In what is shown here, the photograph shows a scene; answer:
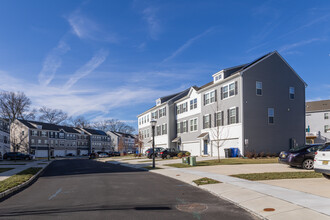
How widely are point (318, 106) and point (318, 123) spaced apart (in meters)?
3.72

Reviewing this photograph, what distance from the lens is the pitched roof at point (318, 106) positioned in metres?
54.6

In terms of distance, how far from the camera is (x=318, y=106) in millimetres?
55875

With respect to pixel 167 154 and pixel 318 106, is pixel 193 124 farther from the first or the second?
pixel 318 106

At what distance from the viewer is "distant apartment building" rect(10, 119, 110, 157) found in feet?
265

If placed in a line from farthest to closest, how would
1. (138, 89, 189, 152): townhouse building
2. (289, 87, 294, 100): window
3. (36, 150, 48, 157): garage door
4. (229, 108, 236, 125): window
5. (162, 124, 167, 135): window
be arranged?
(36, 150, 48, 157): garage door
(162, 124, 167, 135): window
(138, 89, 189, 152): townhouse building
(289, 87, 294, 100): window
(229, 108, 236, 125): window

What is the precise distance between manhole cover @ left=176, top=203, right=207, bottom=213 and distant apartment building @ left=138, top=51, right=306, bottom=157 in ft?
66.5

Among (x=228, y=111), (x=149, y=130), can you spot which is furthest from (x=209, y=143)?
(x=149, y=130)

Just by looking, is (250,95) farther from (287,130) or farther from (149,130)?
(149,130)

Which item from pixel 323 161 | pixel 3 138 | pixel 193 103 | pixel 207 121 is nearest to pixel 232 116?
pixel 207 121

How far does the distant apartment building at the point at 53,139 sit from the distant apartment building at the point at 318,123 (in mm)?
60333

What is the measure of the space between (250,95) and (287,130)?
6.38 m

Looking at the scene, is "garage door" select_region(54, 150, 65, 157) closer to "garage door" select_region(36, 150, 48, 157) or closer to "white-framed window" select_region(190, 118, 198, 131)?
"garage door" select_region(36, 150, 48, 157)

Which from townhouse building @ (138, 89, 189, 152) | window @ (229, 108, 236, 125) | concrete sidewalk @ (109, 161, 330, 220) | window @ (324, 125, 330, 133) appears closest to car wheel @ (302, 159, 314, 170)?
concrete sidewalk @ (109, 161, 330, 220)

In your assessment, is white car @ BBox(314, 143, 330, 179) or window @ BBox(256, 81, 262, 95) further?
window @ BBox(256, 81, 262, 95)
